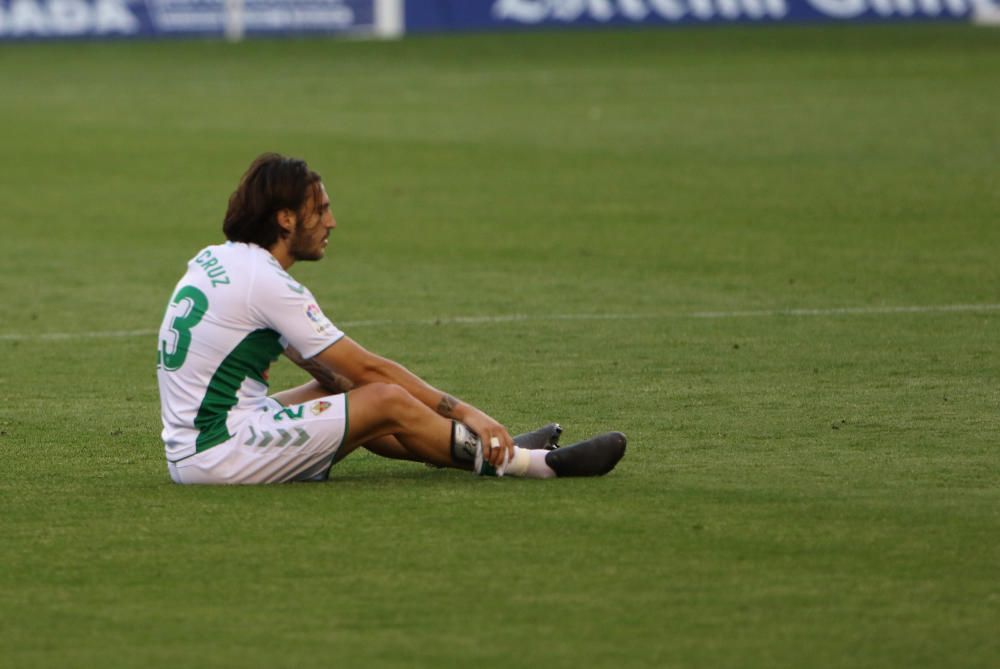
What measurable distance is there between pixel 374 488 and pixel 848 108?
20574mm

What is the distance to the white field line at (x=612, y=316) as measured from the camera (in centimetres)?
1280

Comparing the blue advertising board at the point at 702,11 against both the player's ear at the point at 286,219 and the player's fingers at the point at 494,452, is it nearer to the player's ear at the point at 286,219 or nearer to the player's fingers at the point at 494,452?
the player's ear at the point at 286,219

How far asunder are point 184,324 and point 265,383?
15.5 inches

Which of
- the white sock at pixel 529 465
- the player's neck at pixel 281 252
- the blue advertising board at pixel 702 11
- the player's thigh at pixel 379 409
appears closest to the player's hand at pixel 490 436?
the white sock at pixel 529 465

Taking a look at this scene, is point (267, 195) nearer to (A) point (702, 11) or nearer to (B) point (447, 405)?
(B) point (447, 405)

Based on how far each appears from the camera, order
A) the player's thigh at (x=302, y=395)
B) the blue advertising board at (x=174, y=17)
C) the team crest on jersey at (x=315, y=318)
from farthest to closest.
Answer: the blue advertising board at (x=174, y=17) → the player's thigh at (x=302, y=395) → the team crest on jersey at (x=315, y=318)

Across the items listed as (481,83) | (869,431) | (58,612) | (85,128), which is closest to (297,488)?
(58,612)

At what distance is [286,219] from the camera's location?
801cm

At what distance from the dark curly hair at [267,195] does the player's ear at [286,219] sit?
0.01 metres

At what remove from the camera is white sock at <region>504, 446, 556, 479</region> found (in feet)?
26.6

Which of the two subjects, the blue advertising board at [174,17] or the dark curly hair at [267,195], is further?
the blue advertising board at [174,17]

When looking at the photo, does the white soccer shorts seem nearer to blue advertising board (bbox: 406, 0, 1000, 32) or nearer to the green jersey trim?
the green jersey trim

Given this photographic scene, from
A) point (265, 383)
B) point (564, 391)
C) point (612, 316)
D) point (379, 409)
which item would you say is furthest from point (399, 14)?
point (379, 409)

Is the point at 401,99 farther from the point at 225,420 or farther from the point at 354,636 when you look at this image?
the point at 354,636
